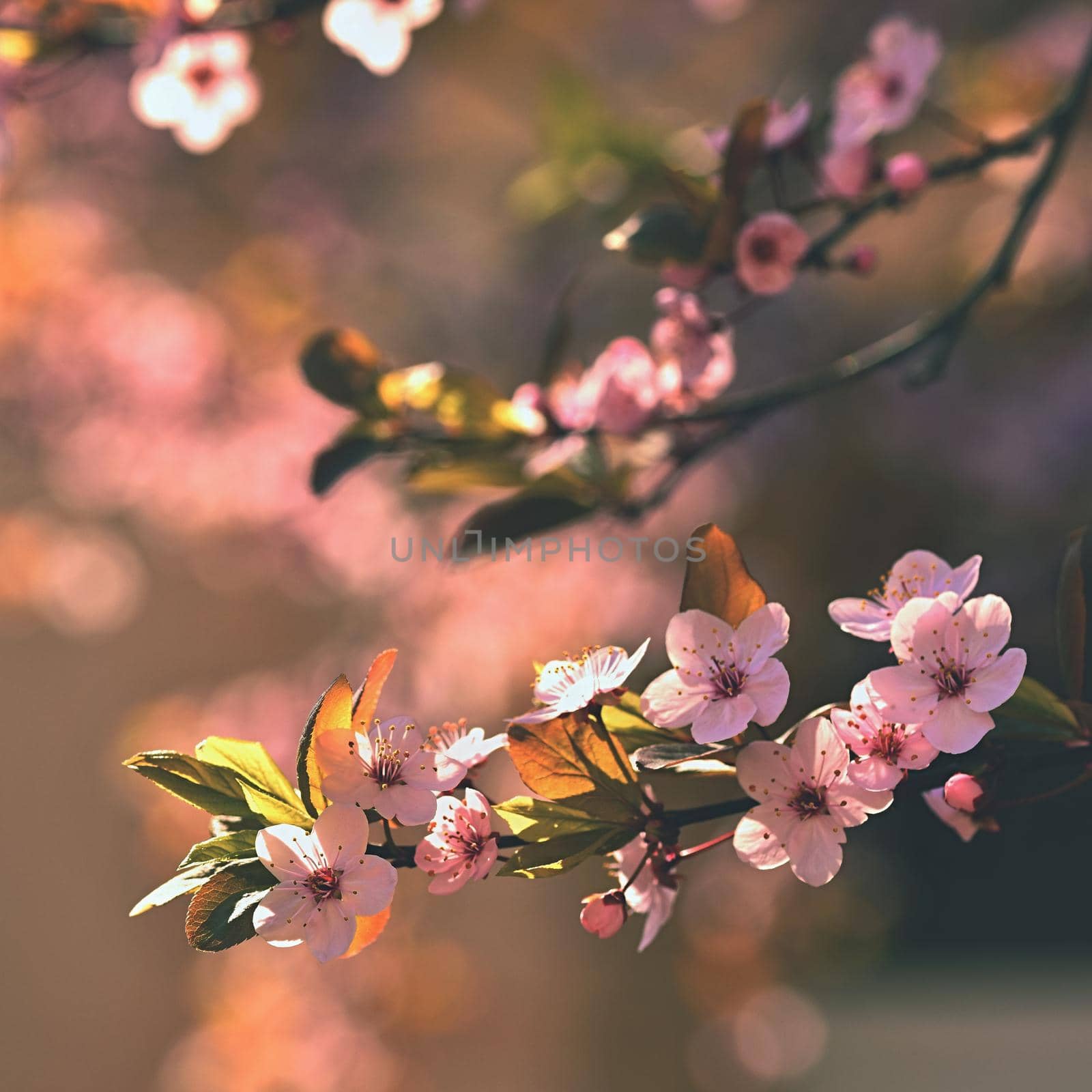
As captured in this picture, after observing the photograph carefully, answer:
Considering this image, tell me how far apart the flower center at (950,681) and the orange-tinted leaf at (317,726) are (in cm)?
18

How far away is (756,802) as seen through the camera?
14.1 inches

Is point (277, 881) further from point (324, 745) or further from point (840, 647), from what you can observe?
point (840, 647)

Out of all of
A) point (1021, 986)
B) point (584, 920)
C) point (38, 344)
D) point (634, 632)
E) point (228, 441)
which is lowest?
point (1021, 986)

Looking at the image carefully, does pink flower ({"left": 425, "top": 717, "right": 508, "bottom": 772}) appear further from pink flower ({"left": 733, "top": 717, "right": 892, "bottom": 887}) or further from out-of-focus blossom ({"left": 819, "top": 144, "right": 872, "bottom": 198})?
out-of-focus blossom ({"left": 819, "top": 144, "right": 872, "bottom": 198})

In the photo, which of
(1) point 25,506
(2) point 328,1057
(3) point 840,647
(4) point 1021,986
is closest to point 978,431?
(3) point 840,647

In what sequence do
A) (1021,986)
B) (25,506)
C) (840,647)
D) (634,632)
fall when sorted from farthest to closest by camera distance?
(25,506)
(1021,986)
(634,632)
(840,647)

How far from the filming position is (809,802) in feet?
1.18

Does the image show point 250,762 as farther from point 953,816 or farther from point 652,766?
point 953,816

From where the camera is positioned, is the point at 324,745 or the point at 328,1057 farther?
the point at 328,1057

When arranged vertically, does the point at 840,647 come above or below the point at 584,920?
below

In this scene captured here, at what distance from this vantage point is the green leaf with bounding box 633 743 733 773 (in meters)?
0.36

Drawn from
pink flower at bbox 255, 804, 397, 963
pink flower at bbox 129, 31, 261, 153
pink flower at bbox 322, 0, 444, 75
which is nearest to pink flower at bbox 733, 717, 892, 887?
pink flower at bbox 255, 804, 397, 963

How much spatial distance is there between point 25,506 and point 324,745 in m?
1.96

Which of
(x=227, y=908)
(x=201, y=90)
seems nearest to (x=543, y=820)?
(x=227, y=908)
